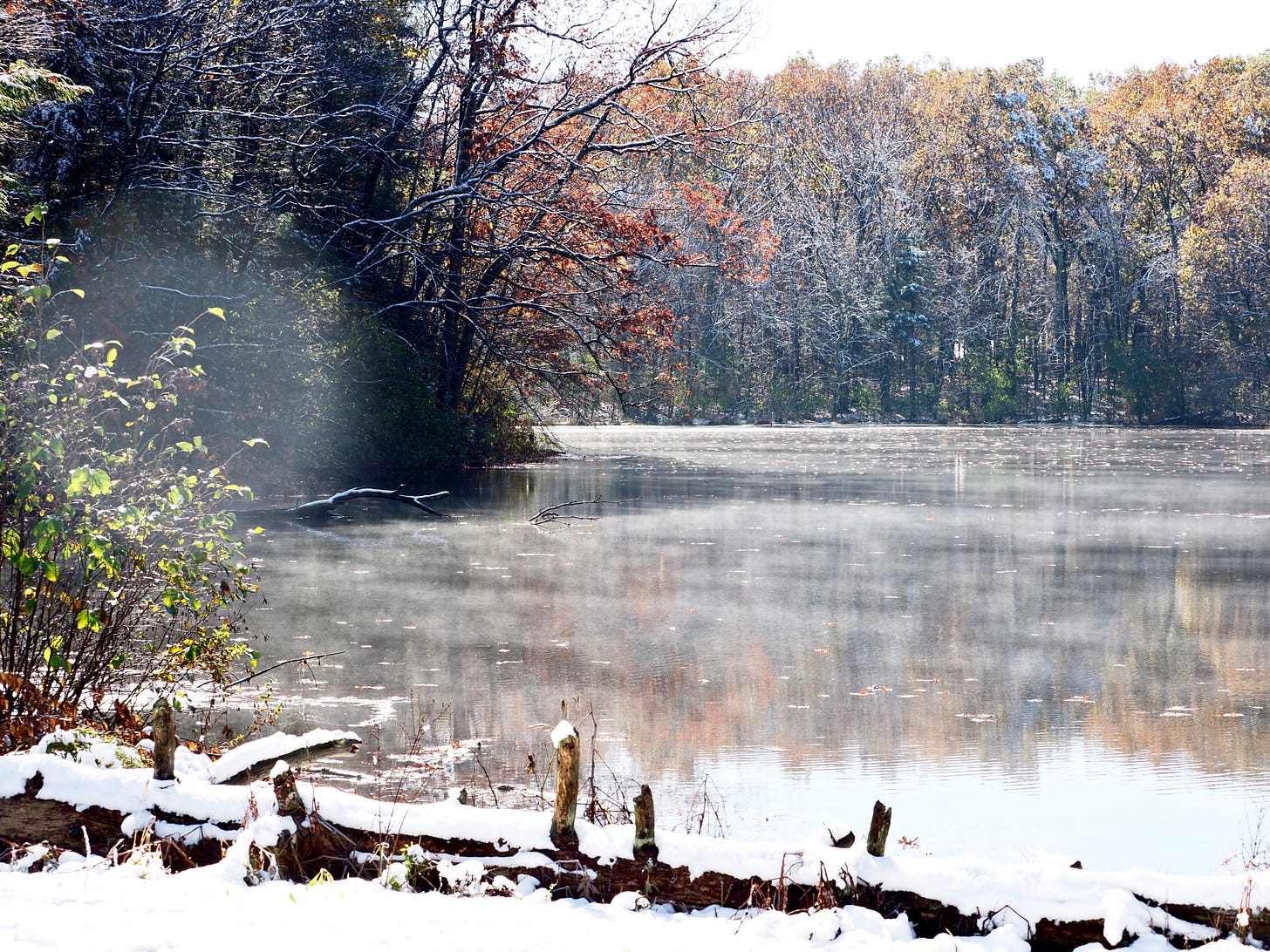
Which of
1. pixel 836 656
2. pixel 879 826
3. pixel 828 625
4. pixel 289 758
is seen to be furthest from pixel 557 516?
pixel 879 826

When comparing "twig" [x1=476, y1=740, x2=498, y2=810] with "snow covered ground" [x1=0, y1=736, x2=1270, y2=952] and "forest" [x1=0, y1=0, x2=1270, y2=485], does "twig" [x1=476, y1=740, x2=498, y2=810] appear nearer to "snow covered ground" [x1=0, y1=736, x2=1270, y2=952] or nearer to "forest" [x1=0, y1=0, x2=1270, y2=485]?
"snow covered ground" [x1=0, y1=736, x2=1270, y2=952]

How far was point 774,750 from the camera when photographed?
25.4 feet

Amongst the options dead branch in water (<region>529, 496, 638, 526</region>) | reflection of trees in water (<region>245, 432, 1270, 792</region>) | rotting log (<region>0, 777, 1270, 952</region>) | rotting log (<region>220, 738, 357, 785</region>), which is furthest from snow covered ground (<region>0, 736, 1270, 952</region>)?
dead branch in water (<region>529, 496, 638, 526</region>)

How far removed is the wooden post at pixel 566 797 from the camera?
4734 mm

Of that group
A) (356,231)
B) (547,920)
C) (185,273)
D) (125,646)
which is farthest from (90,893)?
(356,231)

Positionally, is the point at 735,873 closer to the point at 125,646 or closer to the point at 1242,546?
the point at 125,646

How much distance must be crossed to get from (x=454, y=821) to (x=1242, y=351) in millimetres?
54635

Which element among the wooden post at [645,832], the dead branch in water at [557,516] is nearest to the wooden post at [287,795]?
the wooden post at [645,832]

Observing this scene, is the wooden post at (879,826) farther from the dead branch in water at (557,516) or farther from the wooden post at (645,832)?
the dead branch in water at (557,516)

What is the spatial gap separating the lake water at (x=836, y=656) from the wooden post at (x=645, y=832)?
68cm

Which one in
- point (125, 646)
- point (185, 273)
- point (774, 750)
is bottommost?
point (774, 750)

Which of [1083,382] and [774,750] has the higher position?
[1083,382]

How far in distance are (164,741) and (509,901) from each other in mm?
1419

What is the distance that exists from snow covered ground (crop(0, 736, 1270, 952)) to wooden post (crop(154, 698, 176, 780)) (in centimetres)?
18
